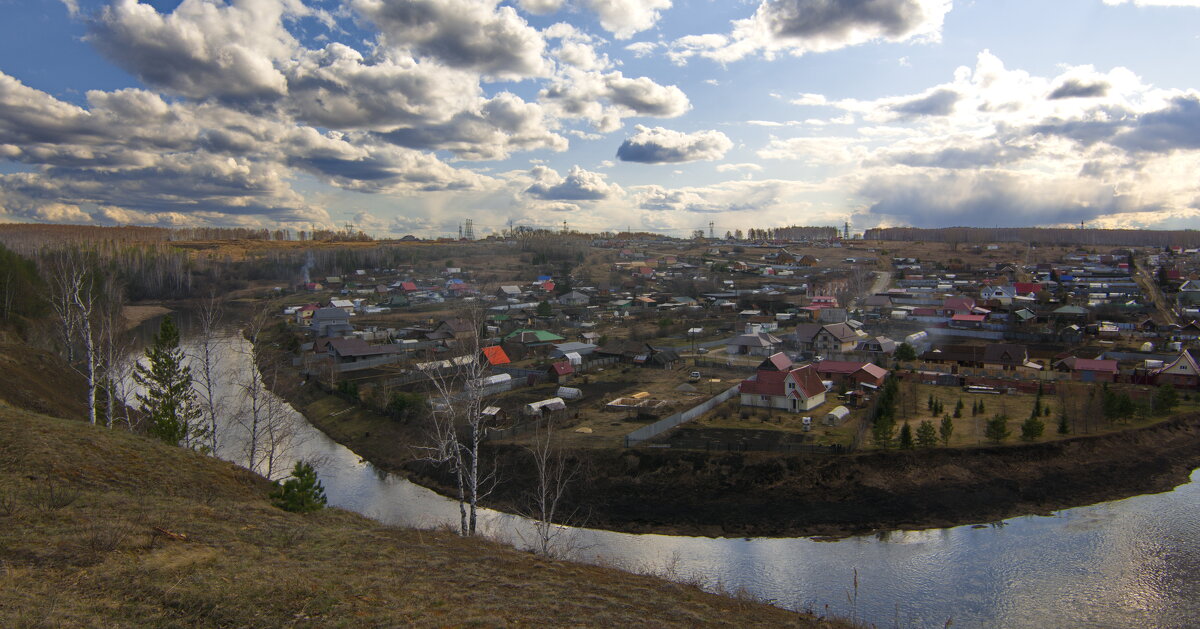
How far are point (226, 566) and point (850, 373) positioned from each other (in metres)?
24.7

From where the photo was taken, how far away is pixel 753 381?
939 inches

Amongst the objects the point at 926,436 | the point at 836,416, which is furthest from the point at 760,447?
the point at 926,436

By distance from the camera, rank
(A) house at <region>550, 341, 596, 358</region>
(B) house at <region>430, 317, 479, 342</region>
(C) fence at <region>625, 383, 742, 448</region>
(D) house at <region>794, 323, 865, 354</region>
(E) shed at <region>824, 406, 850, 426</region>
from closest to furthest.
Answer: (C) fence at <region>625, 383, 742, 448</region> → (E) shed at <region>824, 406, 850, 426</region> → (A) house at <region>550, 341, 596, 358</region> → (D) house at <region>794, 323, 865, 354</region> → (B) house at <region>430, 317, 479, 342</region>

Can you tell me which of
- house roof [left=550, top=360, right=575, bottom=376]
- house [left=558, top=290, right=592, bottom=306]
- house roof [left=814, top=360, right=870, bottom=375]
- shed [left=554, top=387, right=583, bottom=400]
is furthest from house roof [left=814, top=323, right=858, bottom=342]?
house [left=558, top=290, right=592, bottom=306]

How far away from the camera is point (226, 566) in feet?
23.0

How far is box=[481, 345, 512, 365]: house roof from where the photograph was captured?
98.8ft

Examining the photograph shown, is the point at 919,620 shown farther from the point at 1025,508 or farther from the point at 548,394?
the point at 548,394

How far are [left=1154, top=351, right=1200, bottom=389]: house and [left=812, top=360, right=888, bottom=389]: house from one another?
10.6m

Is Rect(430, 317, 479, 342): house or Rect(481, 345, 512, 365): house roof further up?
Rect(430, 317, 479, 342): house

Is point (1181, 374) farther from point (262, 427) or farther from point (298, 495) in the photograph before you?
point (262, 427)

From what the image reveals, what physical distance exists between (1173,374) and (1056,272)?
3844 cm

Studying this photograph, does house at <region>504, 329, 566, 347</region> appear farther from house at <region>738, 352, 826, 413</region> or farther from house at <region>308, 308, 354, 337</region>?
house at <region>738, 352, 826, 413</region>

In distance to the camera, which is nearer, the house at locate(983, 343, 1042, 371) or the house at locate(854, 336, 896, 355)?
the house at locate(983, 343, 1042, 371)

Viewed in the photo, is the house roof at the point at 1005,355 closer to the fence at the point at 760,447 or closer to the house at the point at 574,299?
the fence at the point at 760,447
